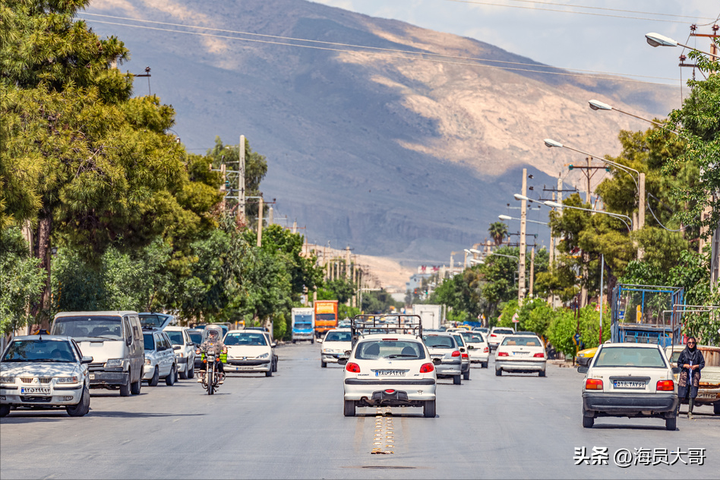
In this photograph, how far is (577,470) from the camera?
45.4 feet

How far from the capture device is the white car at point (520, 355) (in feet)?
140

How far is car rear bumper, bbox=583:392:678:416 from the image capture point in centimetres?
1944

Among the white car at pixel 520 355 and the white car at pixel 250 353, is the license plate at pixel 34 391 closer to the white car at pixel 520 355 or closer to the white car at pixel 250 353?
the white car at pixel 250 353

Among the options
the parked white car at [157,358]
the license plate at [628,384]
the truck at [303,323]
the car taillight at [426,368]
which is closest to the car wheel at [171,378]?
the parked white car at [157,358]

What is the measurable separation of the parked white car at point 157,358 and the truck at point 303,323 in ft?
217

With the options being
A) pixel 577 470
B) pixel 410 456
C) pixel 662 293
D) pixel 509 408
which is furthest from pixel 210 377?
pixel 662 293

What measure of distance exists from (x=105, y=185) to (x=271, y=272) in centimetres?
4950

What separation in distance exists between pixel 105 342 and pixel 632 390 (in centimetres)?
1370

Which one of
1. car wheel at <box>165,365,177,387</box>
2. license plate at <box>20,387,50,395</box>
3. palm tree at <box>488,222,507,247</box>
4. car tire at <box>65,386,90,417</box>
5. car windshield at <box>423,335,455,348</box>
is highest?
palm tree at <box>488,222,507,247</box>

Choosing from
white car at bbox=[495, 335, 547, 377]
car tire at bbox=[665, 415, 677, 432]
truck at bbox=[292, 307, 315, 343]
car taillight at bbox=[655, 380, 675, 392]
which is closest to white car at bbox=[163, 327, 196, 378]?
white car at bbox=[495, 335, 547, 377]

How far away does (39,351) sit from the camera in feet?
72.9

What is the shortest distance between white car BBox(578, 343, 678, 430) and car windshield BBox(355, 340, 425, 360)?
354cm

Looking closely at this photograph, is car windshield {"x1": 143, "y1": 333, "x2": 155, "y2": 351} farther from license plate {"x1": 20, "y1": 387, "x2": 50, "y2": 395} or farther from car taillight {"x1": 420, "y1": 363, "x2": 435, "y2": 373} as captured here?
car taillight {"x1": 420, "y1": 363, "x2": 435, "y2": 373}

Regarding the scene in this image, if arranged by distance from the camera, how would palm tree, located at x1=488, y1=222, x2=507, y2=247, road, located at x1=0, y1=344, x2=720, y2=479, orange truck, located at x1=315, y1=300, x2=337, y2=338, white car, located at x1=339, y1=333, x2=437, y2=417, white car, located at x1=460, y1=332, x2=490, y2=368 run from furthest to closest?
palm tree, located at x1=488, y1=222, x2=507, y2=247
orange truck, located at x1=315, y1=300, x2=337, y2=338
white car, located at x1=460, y1=332, x2=490, y2=368
white car, located at x1=339, y1=333, x2=437, y2=417
road, located at x1=0, y1=344, x2=720, y2=479
